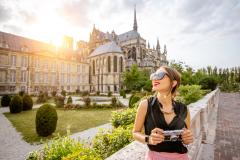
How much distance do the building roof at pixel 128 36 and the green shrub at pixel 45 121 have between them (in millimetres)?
55246

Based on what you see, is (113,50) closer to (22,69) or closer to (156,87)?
(22,69)

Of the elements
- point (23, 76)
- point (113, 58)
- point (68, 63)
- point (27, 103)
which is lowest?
point (27, 103)

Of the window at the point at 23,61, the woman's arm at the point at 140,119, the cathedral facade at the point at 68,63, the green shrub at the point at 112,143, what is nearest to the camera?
the woman's arm at the point at 140,119

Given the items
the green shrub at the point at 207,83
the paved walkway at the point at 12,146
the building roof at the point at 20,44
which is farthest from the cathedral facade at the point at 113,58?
the paved walkway at the point at 12,146

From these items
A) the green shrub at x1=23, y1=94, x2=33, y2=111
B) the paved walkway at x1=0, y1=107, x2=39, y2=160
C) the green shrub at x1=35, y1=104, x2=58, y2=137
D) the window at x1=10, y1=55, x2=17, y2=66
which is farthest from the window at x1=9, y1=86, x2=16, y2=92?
the green shrub at x1=35, y1=104, x2=58, y2=137

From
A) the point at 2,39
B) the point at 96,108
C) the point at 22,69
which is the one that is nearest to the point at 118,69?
the point at 22,69

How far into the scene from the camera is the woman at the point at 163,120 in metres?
1.71

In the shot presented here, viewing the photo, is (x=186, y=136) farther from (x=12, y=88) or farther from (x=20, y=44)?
(x=20, y=44)

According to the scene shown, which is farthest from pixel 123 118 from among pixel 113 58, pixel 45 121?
pixel 113 58

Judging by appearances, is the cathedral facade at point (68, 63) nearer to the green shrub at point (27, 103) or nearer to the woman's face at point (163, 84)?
the green shrub at point (27, 103)

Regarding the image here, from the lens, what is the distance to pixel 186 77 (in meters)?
28.9

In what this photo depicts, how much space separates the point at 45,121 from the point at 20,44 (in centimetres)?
3612

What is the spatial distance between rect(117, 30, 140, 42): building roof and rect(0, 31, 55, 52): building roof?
28880 mm

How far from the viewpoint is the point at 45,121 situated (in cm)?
837
